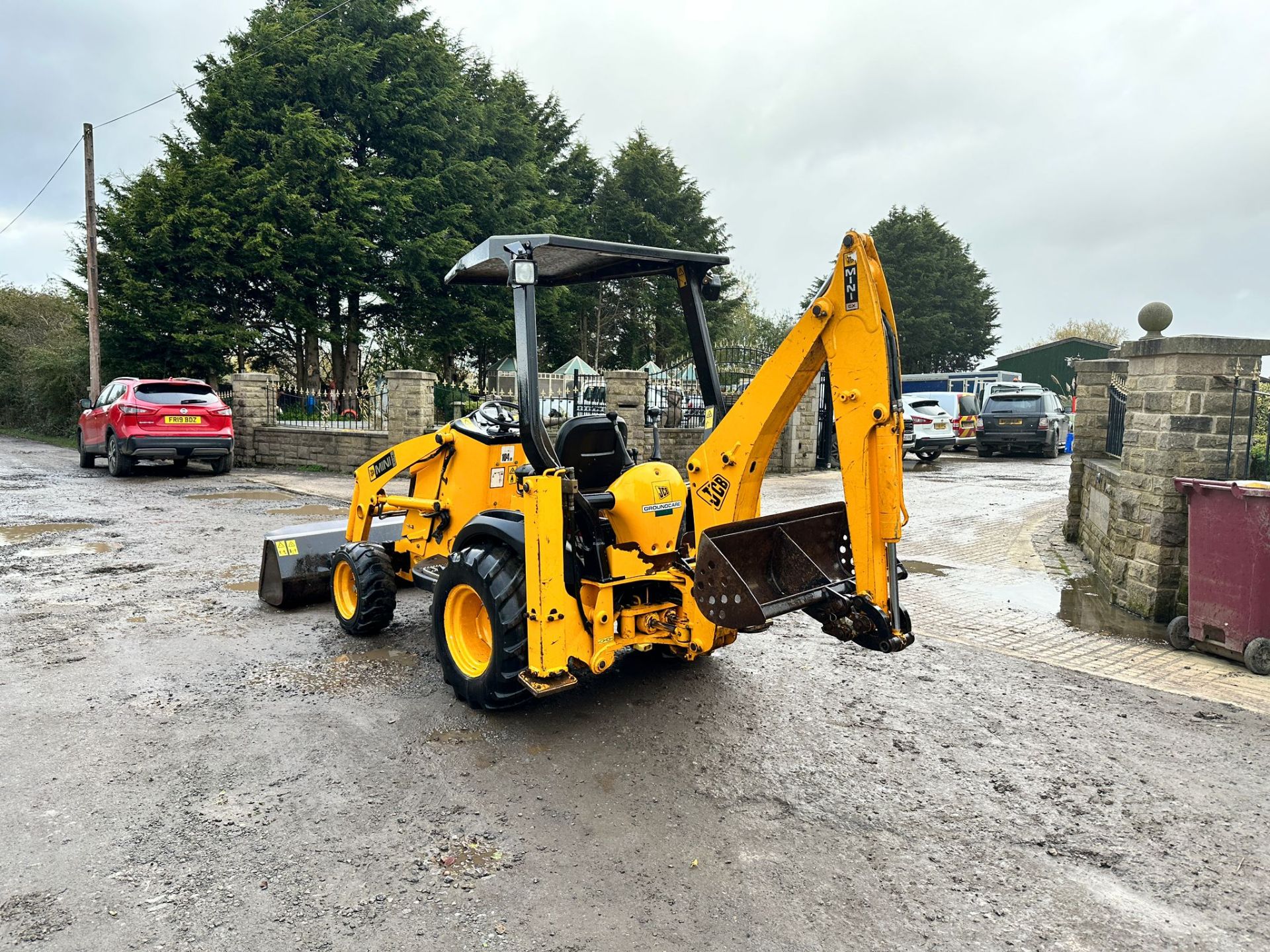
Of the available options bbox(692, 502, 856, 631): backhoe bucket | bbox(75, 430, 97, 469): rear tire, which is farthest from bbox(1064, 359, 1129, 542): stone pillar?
bbox(75, 430, 97, 469): rear tire

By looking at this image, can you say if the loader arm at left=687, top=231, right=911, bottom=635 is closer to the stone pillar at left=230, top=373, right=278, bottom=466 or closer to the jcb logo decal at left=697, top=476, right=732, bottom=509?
the jcb logo decal at left=697, top=476, right=732, bottom=509

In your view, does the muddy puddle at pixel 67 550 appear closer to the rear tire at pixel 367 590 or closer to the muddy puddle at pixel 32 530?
the muddy puddle at pixel 32 530

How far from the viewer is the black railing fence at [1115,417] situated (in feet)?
28.5

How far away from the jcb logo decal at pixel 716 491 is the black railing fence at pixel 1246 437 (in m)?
4.43

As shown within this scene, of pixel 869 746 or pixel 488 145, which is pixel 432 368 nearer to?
pixel 488 145

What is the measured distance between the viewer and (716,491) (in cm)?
398

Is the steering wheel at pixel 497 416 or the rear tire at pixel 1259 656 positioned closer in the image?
the rear tire at pixel 1259 656

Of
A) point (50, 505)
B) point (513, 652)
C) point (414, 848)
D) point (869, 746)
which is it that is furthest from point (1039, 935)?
point (50, 505)

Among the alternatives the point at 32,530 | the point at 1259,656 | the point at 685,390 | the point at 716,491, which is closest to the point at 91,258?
the point at 32,530

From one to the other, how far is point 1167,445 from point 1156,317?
1.69m

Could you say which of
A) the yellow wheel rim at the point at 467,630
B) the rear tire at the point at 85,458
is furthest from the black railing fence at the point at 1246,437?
the rear tire at the point at 85,458

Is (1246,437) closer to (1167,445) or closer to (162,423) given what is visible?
(1167,445)

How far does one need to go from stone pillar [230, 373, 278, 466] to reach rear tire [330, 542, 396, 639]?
46.2 feet

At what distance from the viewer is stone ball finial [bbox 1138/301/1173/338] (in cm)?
713
